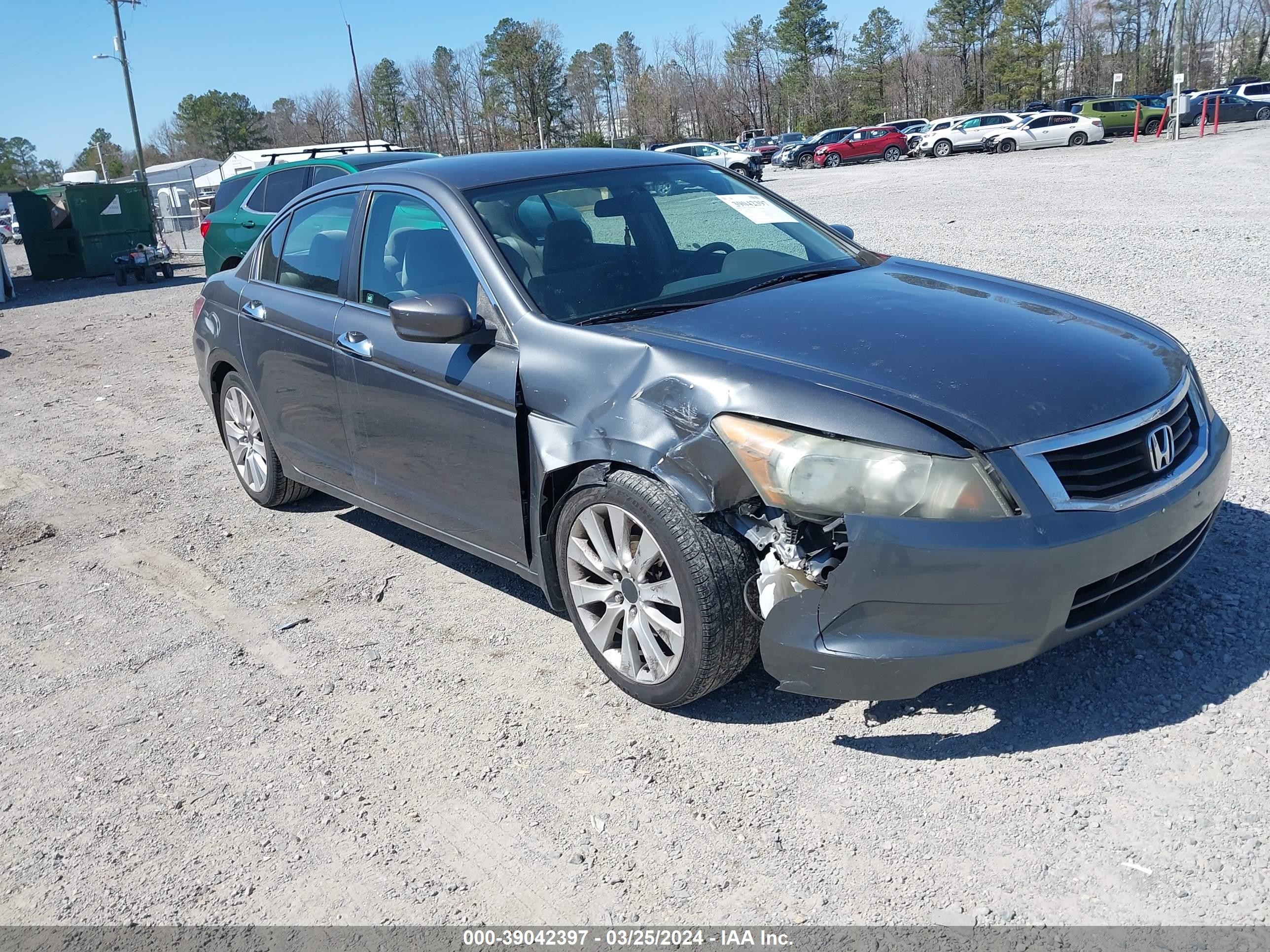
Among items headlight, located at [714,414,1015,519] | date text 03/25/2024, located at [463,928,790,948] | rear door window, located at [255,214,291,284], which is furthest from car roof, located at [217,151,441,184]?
date text 03/25/2024, located at [463,928,790,948]

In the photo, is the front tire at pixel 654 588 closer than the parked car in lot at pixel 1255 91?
Yes

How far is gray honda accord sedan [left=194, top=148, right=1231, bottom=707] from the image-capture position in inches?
110

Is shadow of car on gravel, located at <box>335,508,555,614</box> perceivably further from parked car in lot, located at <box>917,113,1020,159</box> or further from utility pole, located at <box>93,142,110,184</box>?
utility pole, located at <box>93,142,110,184</box>

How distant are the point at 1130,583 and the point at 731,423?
3.93 ft

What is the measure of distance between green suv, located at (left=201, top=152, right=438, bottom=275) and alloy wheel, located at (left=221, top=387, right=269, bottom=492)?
643 cm

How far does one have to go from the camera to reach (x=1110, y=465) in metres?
2.93

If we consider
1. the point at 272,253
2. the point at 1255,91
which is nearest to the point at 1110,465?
the point at 272,253

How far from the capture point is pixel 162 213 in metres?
34.1

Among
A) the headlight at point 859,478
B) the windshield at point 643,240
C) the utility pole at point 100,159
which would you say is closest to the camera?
the headlight at point 859,478

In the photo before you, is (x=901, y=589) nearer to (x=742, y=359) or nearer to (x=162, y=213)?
(x=742, y=359)

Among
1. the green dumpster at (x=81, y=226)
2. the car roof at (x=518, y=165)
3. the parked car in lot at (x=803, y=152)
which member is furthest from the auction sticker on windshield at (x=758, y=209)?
the parked car in lot at (x=803, y=152)

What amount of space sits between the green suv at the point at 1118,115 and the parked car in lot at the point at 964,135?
5538 mm

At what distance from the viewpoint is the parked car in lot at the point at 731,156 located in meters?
35.8

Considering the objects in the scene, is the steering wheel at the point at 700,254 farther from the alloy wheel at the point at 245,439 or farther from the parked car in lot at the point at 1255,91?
the parked car in lot at the point at 1255,91
